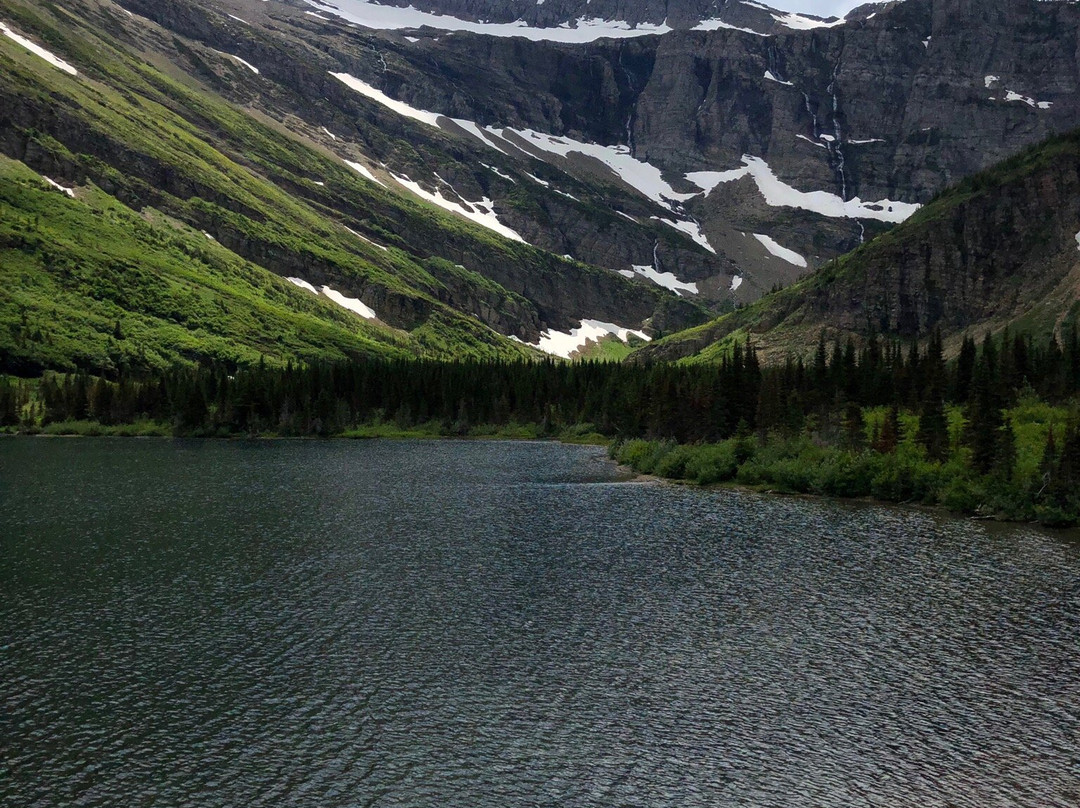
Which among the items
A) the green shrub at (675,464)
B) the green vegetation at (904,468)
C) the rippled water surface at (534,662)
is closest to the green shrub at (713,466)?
the green vegetation at (904,468)

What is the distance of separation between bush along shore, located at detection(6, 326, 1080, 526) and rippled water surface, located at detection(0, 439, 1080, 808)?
A: 35.1ft

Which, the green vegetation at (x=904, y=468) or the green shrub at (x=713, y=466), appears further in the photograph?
the green shrub at (x=713, y=466)

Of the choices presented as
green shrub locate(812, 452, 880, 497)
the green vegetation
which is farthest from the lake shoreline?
green shrub locate(812, 452, 880, 497)

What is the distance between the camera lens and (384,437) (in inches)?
6560

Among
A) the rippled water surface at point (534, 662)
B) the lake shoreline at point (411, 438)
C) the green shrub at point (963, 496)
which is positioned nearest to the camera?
the rippled water surface at point (534, 662)

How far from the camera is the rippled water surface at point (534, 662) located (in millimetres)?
24328

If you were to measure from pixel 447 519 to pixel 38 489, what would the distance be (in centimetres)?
3911

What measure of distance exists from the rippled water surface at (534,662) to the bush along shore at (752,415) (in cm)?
1070

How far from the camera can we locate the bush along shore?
241 ft

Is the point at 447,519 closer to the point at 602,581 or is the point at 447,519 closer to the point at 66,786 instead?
the point at 602,581

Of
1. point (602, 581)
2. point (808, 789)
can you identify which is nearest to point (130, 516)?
point (602, 581)

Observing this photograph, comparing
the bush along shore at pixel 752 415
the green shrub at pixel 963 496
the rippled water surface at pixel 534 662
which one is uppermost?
the bush along shore at pixel 752 415

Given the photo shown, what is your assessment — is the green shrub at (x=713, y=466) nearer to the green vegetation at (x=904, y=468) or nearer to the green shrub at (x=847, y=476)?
the green vegetation at (x=904, y=468)

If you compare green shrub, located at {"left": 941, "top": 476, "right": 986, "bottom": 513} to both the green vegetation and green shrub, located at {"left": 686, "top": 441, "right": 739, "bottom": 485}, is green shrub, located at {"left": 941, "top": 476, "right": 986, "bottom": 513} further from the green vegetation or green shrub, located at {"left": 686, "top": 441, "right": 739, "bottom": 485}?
green shrub, located at {"left": 686, "top": 441, "right": 739, "bottom": 485}
